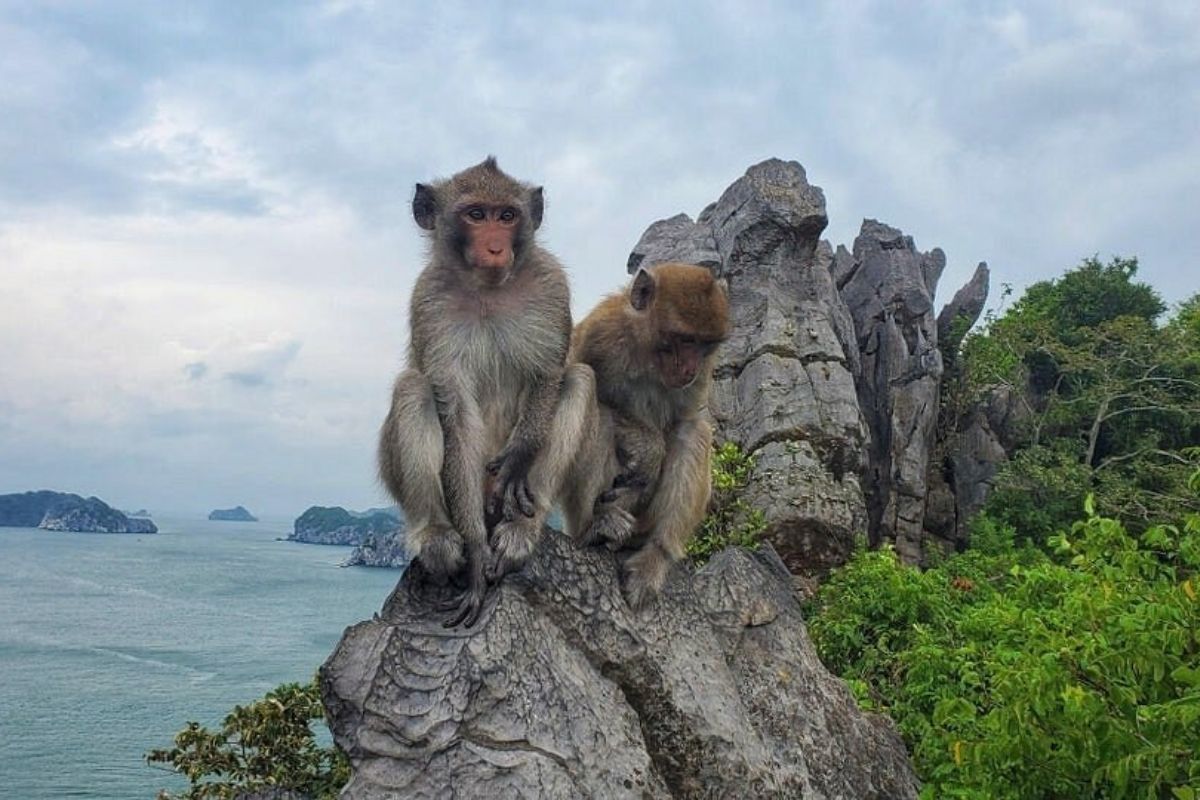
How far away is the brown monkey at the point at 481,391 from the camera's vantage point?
4203 mm

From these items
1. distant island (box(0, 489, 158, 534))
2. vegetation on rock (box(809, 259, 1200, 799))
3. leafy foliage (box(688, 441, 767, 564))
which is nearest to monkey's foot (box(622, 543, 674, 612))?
vegetation on rock (box(809, 259, 1200, 799))

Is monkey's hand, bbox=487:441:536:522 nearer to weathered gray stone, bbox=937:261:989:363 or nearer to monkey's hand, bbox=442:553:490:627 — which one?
monkey's hand, bbox=442:553:490:627

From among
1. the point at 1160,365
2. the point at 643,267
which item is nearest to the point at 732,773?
the point at 643,267

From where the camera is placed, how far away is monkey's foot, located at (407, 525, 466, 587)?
13.6 feet

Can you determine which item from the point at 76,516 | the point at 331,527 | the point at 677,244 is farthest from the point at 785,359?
the point at 76,516

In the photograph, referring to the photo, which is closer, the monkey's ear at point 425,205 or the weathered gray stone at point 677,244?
the monkey's ear at point 425,205

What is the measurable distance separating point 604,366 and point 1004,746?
8.28 feet

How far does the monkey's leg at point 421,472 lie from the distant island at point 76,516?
112 m

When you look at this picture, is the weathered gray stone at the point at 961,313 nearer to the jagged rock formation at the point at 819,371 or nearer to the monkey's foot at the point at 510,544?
the jagged rock formation at the point at 819,371

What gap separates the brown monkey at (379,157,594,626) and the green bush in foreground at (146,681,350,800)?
320cm

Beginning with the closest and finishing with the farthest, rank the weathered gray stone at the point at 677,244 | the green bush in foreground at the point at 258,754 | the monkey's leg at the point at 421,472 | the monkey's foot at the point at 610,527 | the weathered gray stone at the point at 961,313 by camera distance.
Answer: the monkey's leg at the point at 421,472
the monkey's foot at the point at 610,527
the green bush in foreground at the point at 258,754
the weathered gray stone at the point at 677,244
the weathered gray stone at the point at 961,313

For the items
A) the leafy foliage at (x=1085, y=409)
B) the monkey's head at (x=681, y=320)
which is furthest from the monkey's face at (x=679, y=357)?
the leafy foliage at (x=1085, y=409)

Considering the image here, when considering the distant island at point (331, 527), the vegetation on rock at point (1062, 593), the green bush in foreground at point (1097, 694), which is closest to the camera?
the green bush in foreground at point (1097, 694)

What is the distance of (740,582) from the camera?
5.51 metres
